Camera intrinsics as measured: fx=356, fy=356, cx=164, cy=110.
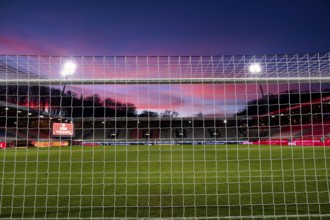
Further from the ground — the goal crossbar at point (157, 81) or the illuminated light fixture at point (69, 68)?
the illuminated light fixture at point (69, 68)

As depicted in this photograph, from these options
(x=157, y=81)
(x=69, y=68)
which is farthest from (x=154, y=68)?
(x=69, y=68)

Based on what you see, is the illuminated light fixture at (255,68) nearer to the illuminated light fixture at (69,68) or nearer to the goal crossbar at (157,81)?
the goal crossbar at (157,81)

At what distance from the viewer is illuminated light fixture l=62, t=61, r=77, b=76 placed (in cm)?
473

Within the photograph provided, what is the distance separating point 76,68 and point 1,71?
1045 mm

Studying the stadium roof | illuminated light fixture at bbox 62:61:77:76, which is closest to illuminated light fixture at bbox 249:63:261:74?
the stadium roof

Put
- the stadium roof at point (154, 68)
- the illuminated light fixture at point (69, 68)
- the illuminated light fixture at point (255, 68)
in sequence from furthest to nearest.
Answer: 1. the illuminated light fixture at point (255, 68)
2. the illuminated light fixture at point (69, 68)
3. the stadium roof at point (154, 68)

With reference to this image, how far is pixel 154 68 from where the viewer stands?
15.7 feet

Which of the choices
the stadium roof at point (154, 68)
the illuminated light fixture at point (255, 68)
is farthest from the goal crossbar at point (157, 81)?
the illuminated light fixture at point (255, 68)

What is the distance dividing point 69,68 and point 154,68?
1146 mm

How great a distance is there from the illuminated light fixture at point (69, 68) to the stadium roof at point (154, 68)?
0.18 ft

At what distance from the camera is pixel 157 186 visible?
819cm

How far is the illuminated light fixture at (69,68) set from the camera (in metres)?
4.73

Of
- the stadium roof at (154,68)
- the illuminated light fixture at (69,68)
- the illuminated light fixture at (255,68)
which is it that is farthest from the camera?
the illuminated light fixture at (255,68)

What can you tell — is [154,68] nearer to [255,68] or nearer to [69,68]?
[69,68]
